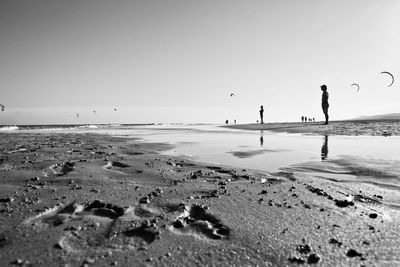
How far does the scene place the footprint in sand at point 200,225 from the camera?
9.63ft

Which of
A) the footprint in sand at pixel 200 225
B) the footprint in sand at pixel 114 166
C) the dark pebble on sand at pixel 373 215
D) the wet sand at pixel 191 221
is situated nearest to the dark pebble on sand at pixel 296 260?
the wet sand at pixel 191 221

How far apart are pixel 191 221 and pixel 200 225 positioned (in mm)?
164

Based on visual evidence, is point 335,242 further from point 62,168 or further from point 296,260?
point 62,168

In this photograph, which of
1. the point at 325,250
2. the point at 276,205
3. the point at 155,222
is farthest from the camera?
the point at 276,205

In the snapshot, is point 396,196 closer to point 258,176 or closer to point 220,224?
point 258,176

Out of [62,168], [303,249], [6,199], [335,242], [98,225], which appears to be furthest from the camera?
[62,168]

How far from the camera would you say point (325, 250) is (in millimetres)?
2582

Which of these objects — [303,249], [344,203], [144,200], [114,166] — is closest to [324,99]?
[114,166]

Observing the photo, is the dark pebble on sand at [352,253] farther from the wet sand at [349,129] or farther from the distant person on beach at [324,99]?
the distant person on beach at [324,99]

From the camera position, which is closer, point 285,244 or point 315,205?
point 285,244

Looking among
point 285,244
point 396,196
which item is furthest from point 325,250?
point 396,196

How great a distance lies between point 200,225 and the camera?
124 inches

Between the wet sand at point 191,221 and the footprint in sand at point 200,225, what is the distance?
11 millimetres

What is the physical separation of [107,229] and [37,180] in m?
2.74
